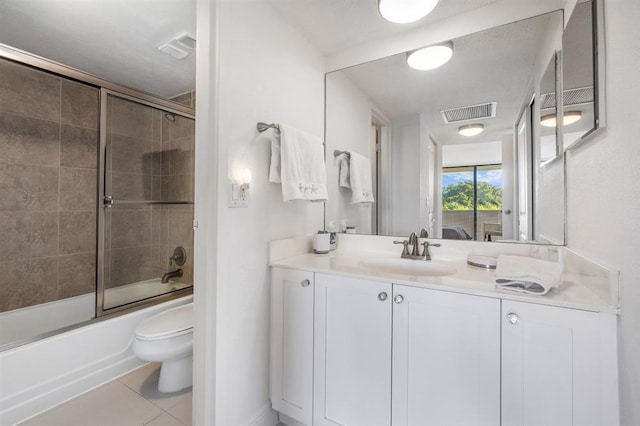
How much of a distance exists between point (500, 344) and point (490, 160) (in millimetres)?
980

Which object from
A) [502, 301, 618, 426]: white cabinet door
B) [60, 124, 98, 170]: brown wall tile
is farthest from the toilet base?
[60, 124, 98, 170]: brown wall tile

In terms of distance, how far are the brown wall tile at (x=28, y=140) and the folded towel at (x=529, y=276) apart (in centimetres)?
317

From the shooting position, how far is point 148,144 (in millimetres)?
2494

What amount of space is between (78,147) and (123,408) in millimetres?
2114

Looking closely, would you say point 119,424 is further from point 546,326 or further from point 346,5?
point 346,5

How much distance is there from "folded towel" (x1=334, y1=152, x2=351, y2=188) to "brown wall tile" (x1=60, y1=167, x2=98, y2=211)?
223 cm

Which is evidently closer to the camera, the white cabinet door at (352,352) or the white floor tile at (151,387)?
the white cabinet door at (352,352)

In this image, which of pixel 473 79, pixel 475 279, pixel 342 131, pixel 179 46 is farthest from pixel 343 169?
pixel 179 46

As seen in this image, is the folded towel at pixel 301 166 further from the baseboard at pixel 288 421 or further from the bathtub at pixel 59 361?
the bathtub at pixel 59 361

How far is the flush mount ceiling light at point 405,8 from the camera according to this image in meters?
1.13

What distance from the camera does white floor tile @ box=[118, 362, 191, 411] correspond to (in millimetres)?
1511

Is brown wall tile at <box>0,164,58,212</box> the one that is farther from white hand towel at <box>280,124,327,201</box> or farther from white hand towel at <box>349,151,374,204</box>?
white hand towel at <box>349,151,374,204</box>

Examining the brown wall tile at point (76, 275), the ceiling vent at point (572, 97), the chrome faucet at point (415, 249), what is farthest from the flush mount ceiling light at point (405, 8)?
the brown wall tile at point (76, 275)

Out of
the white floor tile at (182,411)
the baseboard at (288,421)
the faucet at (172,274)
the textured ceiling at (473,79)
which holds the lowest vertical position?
the white floor tile at (182,411)
